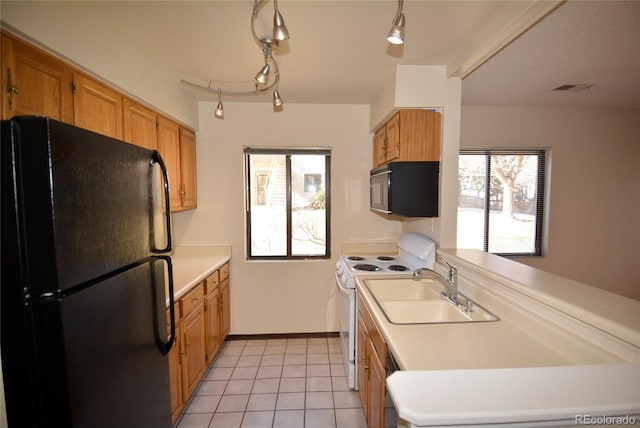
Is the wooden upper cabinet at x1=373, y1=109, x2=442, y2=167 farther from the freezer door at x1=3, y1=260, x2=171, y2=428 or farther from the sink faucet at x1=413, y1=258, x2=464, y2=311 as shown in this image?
the freezer door at x1=3, y1=260, x2=171, y2=428

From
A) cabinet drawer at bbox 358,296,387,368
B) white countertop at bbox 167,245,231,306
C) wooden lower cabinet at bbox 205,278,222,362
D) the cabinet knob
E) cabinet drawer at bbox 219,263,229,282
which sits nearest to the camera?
the cabinet knob

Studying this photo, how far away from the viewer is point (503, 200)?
313 centimetres

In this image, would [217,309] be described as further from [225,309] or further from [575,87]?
[575,87]

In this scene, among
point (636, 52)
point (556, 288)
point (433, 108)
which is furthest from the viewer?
point (433, 108)

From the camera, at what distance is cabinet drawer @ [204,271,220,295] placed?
238 cm

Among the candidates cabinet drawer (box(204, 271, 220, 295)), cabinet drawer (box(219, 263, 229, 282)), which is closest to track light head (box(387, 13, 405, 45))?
cabinet drawer (box(204, 271, 220, 295))

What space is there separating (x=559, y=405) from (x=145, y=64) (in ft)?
8.67

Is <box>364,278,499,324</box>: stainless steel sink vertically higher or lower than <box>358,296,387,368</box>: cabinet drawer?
higher

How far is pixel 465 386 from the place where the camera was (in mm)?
700

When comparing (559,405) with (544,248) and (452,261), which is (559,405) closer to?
(452,261)

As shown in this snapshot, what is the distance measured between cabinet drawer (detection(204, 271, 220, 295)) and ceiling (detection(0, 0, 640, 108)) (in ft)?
5.43

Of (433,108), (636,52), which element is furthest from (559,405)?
(636,52)

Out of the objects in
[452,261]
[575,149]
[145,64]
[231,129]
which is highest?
[145,64]

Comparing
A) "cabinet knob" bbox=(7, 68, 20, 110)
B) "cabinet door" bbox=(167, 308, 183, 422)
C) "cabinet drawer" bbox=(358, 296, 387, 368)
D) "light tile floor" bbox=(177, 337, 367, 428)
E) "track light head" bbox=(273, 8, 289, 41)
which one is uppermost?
"track light head" bbox=(273, 8, 289, 41)
